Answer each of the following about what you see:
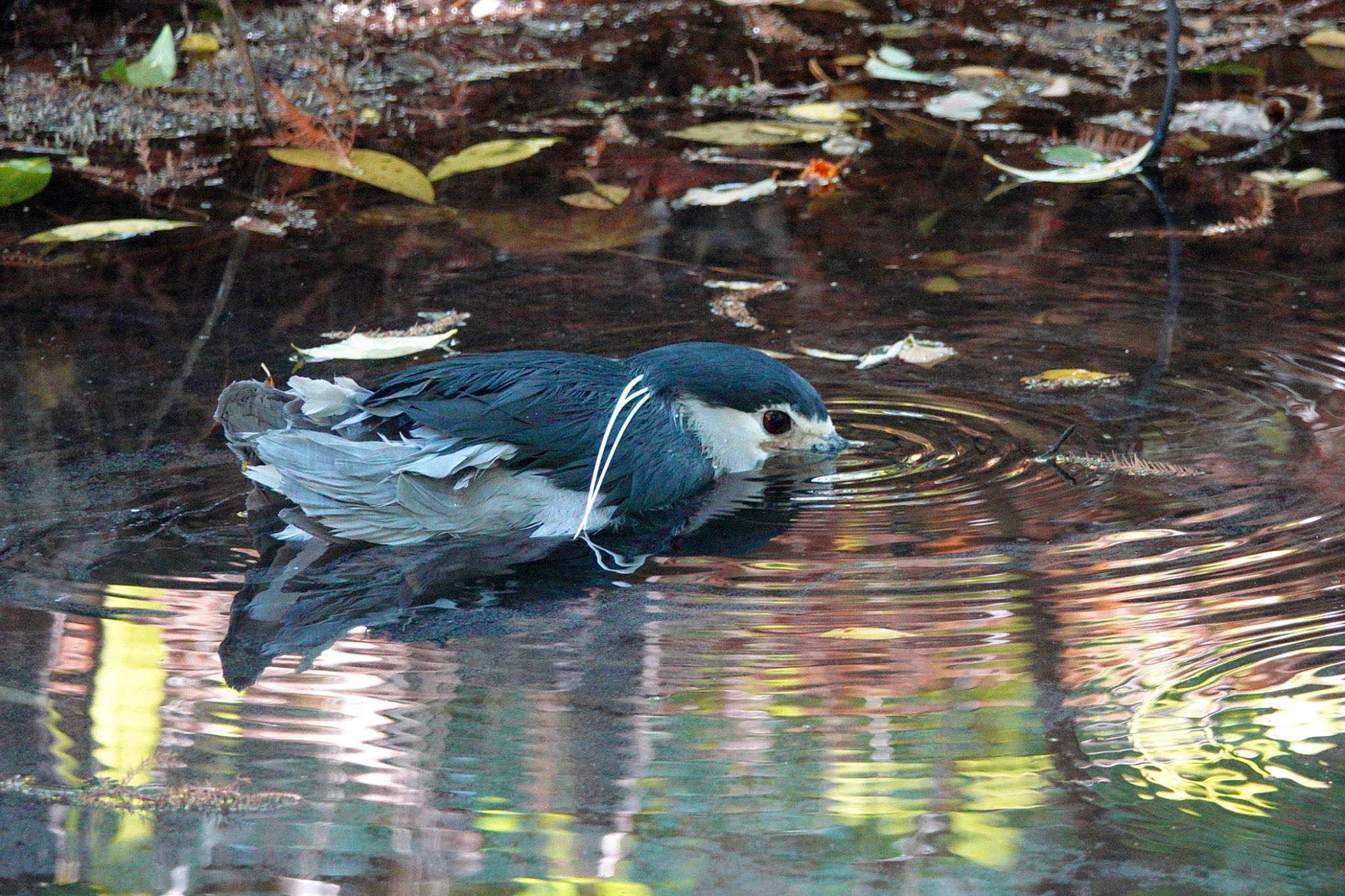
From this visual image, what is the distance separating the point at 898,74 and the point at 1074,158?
114cm

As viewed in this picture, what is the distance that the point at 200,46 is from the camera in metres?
Answer: 6.45

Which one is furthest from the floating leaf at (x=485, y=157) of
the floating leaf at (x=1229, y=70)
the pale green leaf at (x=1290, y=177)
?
the floating leaf at (x=1229, y=70)

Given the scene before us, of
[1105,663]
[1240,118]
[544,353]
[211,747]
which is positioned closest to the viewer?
[211,747]

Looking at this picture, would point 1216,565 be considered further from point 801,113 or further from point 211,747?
point 801,113

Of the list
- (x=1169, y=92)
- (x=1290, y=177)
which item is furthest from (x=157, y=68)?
(x=1290, y=177)

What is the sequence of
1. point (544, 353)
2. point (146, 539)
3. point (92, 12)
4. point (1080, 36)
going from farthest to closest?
point (92, 12) → point (1080, 36) → point (544, 353) → point (146, 539)

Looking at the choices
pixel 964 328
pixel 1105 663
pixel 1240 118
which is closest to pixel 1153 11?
pixel 1240 118

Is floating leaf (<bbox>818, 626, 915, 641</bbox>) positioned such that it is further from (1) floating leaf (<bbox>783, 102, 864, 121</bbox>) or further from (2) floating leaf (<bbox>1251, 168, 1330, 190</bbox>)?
(1) floating leaf (<bbox>783, 102, 864, 121</bbox>)

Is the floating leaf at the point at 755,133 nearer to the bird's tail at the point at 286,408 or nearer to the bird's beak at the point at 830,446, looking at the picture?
the bird's beak at the point at 830,446

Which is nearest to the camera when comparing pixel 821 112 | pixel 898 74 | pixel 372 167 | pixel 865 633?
pixel 865 633

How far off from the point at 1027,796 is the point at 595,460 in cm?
117

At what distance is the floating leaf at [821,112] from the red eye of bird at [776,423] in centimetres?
258

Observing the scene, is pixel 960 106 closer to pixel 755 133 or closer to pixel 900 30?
pixel 755 133

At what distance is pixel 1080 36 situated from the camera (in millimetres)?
6535
